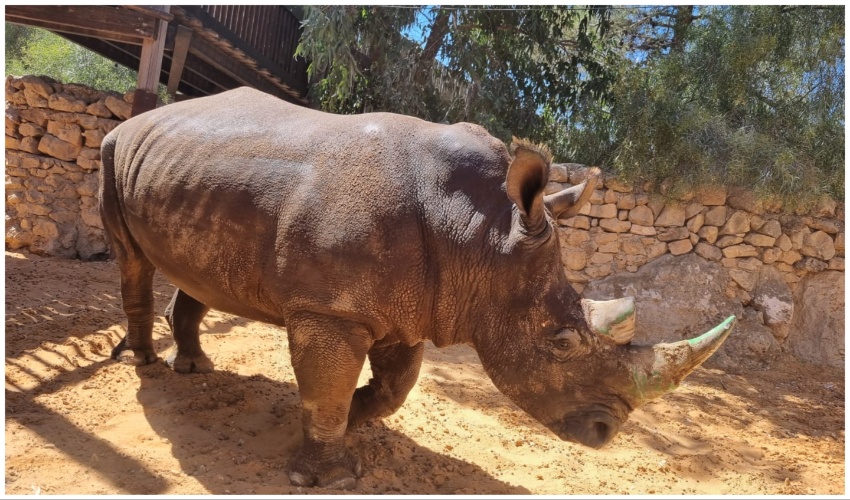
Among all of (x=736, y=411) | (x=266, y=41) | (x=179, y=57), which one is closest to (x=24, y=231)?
(x=179, y=57)

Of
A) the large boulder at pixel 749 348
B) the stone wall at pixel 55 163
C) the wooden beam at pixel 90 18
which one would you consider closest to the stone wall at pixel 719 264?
the large boulder at pixel 749 348

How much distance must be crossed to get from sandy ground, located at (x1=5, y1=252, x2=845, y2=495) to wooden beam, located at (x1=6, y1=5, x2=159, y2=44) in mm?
3639

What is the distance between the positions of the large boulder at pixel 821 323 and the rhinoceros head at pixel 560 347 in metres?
5.94

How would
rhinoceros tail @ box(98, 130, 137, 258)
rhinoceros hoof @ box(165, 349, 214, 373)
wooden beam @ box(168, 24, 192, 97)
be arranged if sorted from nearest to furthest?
rhinoceros tail @ box(98, 130, 137, 258)
rhinoceros hoof @ box(165, 349, 214, 373)
wooden beam @ box(168, 24, 192, 97)

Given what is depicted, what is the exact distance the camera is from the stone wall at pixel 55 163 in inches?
358

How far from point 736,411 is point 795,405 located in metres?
0.87

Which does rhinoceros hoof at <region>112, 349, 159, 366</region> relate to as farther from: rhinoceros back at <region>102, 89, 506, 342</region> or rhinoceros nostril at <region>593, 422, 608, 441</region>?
rhinoceros nostril at <region>593, 422, 608, 441</region>

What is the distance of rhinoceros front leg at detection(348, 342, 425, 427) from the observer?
157 inches

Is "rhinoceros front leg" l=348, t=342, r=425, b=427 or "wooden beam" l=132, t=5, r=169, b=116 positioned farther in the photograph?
"wooden beam" l=132, t=5, r=169, b=116

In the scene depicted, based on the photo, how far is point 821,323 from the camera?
812cm

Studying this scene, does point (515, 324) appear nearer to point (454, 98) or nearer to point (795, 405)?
point (795, 405)

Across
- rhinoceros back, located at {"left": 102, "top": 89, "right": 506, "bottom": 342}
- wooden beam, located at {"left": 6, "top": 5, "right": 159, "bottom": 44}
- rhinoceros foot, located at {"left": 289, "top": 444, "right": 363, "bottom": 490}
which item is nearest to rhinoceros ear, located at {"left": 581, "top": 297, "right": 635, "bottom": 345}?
rhinoceros back, located at {"left": 102, "top": 89, "right": 506, "bottom": 342}

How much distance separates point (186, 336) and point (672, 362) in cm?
354

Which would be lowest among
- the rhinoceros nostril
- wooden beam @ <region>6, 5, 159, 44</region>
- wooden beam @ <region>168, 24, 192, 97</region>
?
the rhinoceros nostril
